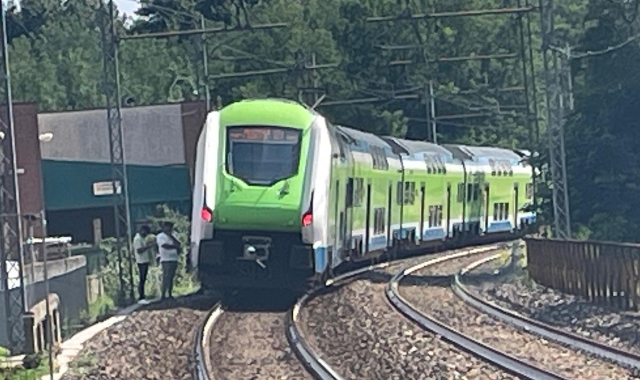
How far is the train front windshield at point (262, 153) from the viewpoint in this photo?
2184 cm

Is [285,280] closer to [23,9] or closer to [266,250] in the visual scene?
[266,250]

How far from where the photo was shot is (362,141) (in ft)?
91.1

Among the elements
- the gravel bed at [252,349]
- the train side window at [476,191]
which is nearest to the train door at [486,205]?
the train side window at [476,191]

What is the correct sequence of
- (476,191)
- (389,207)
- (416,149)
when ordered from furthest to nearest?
1. (476,191)
2. (416,149)
3. (389,207)

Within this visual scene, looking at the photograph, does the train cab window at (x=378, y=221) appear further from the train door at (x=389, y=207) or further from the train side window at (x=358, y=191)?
the train side window at (x=358, y=191)

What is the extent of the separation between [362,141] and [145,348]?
1113 cm

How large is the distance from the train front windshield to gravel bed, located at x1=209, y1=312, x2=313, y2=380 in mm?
2113

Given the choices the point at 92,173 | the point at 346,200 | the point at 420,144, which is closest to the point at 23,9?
the point at 92,173

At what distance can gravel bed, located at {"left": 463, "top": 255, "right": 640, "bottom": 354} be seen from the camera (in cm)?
1856

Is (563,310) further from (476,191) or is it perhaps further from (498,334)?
(476,191)

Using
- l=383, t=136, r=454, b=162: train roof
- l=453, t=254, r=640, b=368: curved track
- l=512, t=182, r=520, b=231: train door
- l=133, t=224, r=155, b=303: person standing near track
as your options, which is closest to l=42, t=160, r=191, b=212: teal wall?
l=512, t=182, r=520, b=231: train door

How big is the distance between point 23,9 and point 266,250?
94399 millimetres

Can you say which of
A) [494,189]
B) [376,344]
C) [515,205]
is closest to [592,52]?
[494,189]

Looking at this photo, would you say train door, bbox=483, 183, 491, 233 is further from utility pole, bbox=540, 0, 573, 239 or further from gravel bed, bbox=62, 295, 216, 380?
gravel bed, bbox=62, 295, 216, 380
